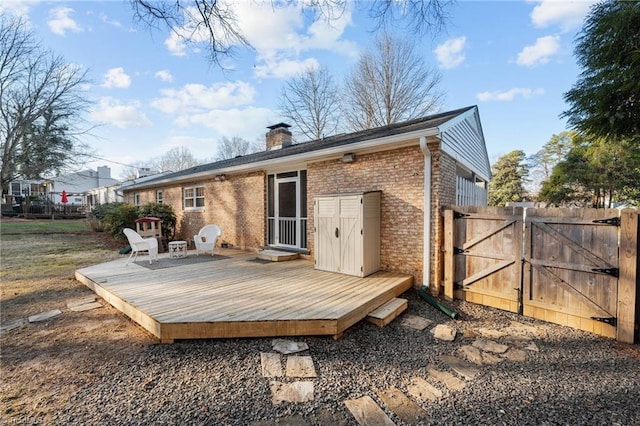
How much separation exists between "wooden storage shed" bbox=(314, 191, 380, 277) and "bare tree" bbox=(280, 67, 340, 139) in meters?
14.3

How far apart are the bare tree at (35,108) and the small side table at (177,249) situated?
1771 cm

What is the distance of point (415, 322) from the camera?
4465mm

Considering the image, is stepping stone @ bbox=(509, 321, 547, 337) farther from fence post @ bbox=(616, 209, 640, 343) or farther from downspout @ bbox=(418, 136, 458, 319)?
downspout @ bbox=(418, 136, 458, 319)

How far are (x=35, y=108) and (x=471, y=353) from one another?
87.4ft

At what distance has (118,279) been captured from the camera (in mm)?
5629

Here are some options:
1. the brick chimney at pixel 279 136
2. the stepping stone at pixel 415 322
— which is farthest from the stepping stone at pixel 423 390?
the brick chimney at pixel 279 136

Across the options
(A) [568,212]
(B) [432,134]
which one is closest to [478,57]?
(B) [432,134]

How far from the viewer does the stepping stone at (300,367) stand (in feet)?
9.82

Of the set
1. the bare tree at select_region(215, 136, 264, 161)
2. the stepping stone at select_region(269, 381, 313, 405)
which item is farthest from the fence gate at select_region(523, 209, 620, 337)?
the bare tree at select_region(215, 136, 264, 161)

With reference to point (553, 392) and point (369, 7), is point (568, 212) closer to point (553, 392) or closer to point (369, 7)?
point (553, 392)

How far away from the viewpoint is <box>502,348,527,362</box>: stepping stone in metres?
3.46

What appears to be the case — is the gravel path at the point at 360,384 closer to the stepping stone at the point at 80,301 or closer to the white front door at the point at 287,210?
the stepping stone at the point at 80,301

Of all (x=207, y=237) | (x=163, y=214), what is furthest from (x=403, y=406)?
(x=163, y=214)

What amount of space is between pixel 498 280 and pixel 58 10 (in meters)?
9.01
